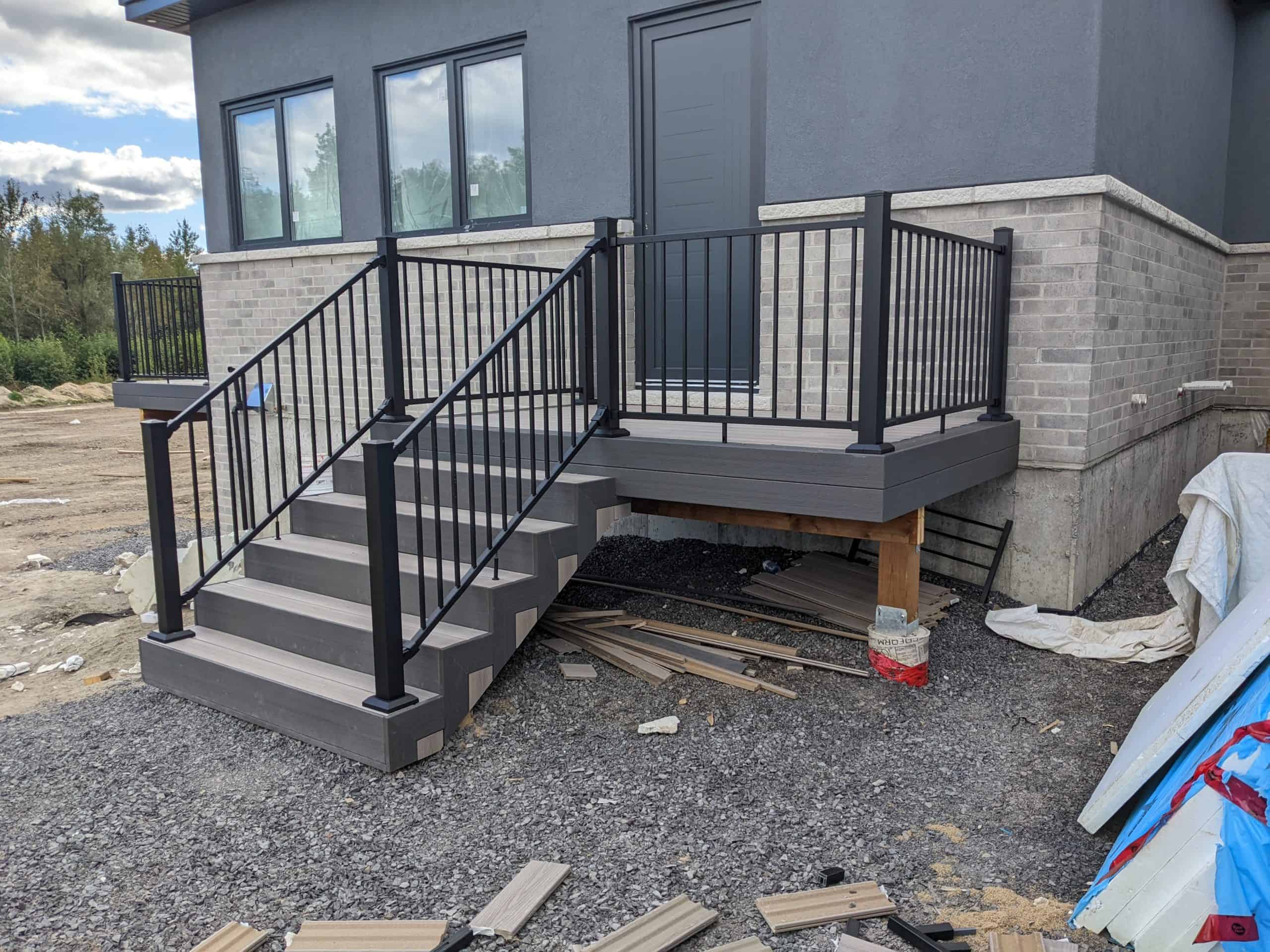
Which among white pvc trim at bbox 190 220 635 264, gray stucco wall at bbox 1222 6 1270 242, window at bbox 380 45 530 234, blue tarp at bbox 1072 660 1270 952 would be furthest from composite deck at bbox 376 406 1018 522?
→ gray stucco wall at bbox 1222 6 1270 242

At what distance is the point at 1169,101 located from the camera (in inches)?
235

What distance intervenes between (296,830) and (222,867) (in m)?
0.26

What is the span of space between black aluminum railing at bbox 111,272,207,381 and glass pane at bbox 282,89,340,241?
1.42 metres

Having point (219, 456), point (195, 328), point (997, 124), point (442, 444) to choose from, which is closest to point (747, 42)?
point (997, 124)

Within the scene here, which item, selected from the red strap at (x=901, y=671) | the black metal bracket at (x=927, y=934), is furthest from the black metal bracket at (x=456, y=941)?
the red strap at (x=901, y=671)

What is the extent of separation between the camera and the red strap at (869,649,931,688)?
4.04 meters

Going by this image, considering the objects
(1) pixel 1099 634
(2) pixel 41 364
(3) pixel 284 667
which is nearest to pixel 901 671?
(1) pixel 1099 634

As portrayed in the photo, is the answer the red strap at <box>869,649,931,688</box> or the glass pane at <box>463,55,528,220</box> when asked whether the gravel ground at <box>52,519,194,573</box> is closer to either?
the glass pane at <box>463,55,528,220</box>

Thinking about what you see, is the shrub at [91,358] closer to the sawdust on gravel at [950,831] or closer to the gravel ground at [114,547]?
the gravel ground at [114,547]

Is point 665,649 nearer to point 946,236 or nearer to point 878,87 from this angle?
point 946,236

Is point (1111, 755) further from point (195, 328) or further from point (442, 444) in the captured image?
point (195, 328)

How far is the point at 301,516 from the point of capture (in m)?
4.76

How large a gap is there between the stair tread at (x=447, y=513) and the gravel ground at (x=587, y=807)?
0.68m

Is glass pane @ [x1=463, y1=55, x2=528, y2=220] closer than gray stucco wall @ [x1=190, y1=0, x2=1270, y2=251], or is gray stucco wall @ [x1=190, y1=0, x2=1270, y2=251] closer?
gray stucco wall @ [x1=190, y1=0, x2=1270, y2=251]
